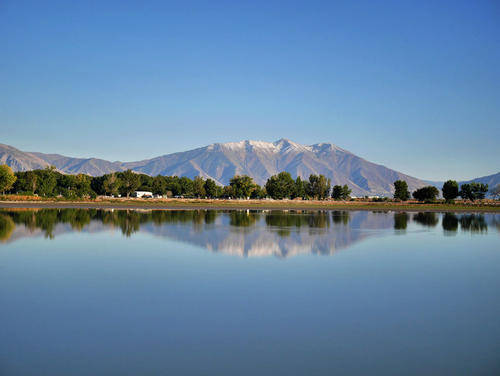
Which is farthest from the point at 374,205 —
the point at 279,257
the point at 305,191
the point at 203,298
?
the point at 203,298

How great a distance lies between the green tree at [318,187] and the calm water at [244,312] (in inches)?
5213

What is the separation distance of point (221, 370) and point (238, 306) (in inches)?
182

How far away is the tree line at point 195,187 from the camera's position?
126 m

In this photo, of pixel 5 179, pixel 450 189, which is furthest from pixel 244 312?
pixel 450 189

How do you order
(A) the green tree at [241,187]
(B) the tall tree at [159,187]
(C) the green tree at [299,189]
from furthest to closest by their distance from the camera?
1. (B) the tall tree at [159,187]
2. (C) the green tree at [299,189]
3. (A) the green tree at [241,187]

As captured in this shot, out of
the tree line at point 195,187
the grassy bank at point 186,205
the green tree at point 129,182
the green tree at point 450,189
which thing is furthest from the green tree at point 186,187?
the green tree at point 450,189

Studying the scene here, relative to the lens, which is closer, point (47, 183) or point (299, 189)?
point (47, 183)

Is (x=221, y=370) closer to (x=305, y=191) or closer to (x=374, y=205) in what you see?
(x=374, y=205)

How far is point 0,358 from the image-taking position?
9219 mm

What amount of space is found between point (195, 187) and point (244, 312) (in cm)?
14215

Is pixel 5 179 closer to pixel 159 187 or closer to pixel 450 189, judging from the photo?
pixel 159 187

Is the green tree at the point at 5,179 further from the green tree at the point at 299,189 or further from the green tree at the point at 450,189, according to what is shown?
the green tree at the point at 450,189

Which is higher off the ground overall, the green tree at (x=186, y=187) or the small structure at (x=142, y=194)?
the green tree at (x=186, y=187)

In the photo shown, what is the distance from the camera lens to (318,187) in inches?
6186
